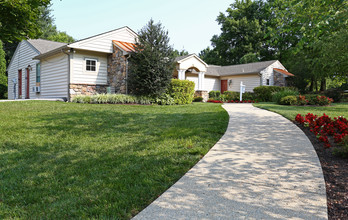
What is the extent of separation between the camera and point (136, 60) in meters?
12.2

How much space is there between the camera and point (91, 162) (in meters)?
3.65

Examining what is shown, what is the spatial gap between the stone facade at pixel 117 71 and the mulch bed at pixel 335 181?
10242mm

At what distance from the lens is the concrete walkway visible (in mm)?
2170

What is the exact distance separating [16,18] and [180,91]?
8.26 metres

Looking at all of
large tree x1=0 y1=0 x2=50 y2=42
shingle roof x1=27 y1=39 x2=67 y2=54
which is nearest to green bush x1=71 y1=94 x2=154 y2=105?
large tree x1=0 y1=0 x2=50 y2=42

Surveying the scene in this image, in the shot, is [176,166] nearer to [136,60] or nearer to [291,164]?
[291,164]

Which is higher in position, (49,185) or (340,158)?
(340,158)

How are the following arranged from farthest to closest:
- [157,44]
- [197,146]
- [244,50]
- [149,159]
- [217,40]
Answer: [217,40]
[244,50]
[157,44]
[197,146]
[149,159]

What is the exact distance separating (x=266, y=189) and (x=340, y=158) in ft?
6.51

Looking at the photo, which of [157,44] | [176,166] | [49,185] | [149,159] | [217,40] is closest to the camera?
[49,185]

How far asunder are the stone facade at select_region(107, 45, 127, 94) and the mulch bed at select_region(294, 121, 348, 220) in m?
10.2

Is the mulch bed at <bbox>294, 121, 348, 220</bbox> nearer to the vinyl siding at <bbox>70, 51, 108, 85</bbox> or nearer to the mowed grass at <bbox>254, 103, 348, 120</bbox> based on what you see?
the mowed grass at <bbox>254, 103, 348, 120</bbox>

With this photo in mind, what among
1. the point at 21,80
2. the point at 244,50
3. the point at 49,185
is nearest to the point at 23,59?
the point at 21,80

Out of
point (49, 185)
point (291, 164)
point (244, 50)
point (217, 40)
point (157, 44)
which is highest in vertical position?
point (217, 40)
